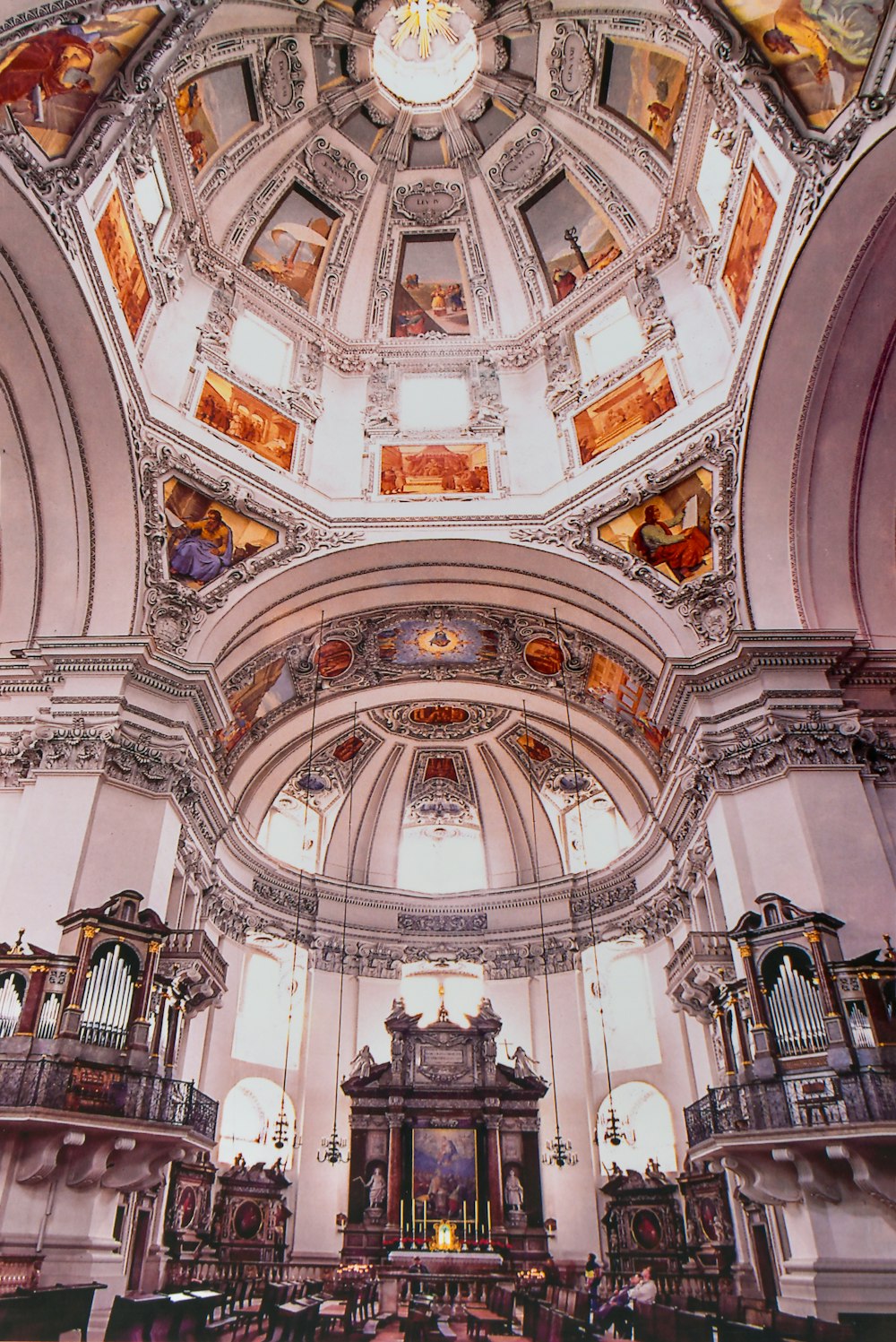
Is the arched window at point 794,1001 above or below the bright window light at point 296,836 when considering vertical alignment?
below

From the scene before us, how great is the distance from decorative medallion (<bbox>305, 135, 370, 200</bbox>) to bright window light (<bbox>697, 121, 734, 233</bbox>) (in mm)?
7157

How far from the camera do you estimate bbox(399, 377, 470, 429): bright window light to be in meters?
17.1

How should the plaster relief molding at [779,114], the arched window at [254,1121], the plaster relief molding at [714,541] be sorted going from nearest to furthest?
the plaster relief molding at [779,114] < the plaster relief molding at [714,541] < the arched window at [254,1121]

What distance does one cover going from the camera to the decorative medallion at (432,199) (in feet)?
60.3

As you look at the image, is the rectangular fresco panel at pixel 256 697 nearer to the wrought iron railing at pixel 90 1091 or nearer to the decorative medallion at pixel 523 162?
the wrought iron railing at pixel 90 1091

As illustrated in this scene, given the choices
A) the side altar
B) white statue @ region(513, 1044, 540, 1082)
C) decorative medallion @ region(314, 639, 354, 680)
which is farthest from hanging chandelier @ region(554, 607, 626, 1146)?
decorative medallion @ region(314, 639, 354, 680)

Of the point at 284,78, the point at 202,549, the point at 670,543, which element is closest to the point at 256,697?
the point at 202,549

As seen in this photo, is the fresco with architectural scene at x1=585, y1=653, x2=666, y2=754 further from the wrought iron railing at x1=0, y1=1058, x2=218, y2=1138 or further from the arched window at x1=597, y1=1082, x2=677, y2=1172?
the wrought iron railing at x1=0, y1=1058, x2=218, y2=1138

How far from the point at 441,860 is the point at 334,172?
16.1 m

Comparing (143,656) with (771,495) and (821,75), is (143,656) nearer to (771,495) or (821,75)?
(771,495)

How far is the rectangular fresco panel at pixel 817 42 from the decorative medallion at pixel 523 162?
24.2 ft

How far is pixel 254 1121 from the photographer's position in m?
17.6

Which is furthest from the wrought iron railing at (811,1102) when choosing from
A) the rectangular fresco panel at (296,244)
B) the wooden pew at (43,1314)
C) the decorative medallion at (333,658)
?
the rectangular fresco panel at (296,244)

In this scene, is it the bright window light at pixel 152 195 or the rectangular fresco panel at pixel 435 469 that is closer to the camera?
the bright window light at pixel 152 195
